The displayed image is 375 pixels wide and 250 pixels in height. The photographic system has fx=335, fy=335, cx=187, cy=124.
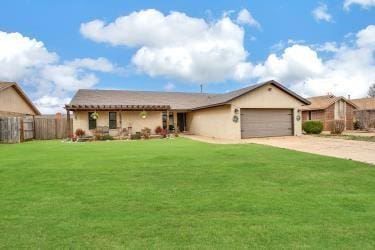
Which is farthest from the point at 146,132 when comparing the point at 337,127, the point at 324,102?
the point at 324,102

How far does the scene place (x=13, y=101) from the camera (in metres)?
28.4

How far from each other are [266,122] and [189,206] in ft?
61.2

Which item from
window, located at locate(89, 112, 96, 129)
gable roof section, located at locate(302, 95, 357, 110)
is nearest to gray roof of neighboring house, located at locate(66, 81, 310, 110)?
window, located at locate(89, 112, 96, 129)

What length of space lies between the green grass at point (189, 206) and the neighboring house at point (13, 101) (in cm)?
1908

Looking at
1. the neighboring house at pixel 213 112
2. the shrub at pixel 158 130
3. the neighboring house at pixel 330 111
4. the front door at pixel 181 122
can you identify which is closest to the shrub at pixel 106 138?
the neighboring house at pixel 213 112

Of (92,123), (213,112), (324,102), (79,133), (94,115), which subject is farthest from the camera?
(324,102)

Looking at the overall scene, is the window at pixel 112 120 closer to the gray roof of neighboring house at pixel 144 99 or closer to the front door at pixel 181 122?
the gray roof of neighboring house at pixel 144 99

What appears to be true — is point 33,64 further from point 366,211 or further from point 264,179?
point 366,211

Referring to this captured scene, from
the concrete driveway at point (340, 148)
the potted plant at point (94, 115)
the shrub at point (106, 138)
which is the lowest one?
the concrete driveway at point (340, 148)

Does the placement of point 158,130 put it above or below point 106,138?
Answer: above

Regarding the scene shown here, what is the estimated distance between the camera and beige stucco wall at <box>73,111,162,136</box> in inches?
991

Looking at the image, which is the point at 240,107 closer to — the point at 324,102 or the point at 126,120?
the point at 126,120

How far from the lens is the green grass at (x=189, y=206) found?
4332mm

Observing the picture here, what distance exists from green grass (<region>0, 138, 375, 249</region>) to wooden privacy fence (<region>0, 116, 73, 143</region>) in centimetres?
1465
